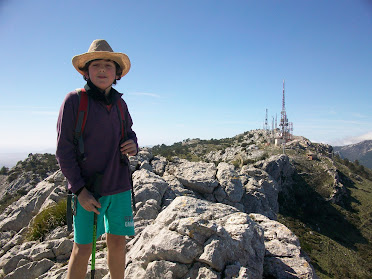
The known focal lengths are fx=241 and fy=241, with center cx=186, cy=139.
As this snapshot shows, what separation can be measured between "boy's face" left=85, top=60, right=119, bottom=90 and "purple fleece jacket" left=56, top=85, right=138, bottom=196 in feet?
0.53

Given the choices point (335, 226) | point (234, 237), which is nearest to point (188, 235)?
point (234, 237)

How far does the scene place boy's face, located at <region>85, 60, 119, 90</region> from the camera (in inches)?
120

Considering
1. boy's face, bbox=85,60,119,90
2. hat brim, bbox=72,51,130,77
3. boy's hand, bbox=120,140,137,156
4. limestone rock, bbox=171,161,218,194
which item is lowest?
limestone rock, bbox=171,161,218,194

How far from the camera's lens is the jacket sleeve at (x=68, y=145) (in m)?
2.70

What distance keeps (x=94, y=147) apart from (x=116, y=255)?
57.0 inches

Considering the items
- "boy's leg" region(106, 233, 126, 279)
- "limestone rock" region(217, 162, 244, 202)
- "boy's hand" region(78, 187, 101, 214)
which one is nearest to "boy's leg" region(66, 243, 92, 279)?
"boy's leg" region(106, 233, 126, 279)

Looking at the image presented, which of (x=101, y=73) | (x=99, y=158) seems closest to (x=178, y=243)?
(x=99, y=158)

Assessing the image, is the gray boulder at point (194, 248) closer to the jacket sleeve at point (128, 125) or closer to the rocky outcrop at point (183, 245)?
the rocky outcrop at point (183, 245)

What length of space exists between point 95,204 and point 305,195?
115ft

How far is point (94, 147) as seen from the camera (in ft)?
9.62

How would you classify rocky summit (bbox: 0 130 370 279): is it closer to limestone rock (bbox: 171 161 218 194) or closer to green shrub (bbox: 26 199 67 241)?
green shrub (bbox: 26 199 67 241)

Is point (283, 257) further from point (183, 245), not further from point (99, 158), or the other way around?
point (99, 158)

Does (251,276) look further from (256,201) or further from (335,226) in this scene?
(335,226)

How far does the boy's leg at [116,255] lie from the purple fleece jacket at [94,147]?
64cm
